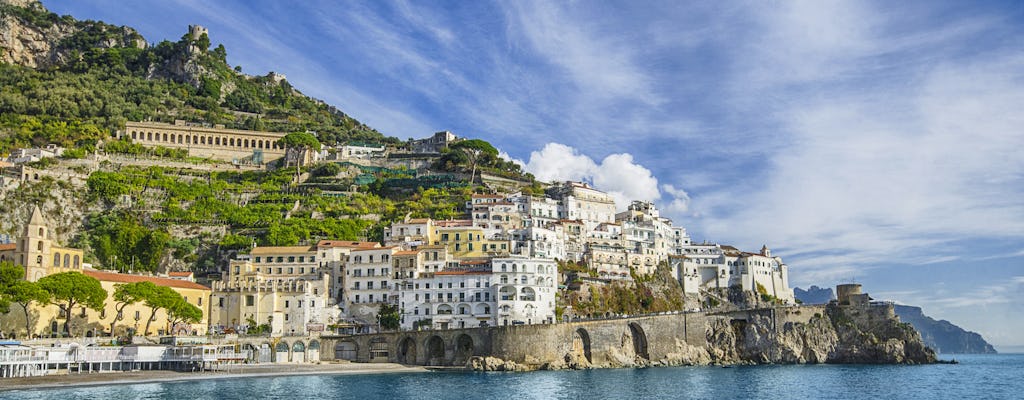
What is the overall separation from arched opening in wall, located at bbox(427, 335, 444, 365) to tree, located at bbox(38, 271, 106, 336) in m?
24.4

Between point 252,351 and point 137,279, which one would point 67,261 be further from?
point 252,351

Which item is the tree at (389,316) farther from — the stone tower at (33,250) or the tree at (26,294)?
the stone tower at (33,250)

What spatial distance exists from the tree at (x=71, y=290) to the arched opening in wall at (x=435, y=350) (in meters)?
24.4

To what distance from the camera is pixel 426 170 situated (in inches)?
4109

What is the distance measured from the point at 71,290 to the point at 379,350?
893 inches

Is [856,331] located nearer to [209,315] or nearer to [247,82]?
[209,315]

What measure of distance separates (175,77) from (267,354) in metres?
76.4

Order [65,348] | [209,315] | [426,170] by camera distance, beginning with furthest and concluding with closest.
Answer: [426,170] → [209,315] → [65,348]

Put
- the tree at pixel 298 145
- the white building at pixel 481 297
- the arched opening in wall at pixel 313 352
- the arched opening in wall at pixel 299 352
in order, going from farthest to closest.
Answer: the tree at pixel 298 145, the white building at pixel 481 297, the arched opening in wall at pixel 313 352, the arched opening in wall at pixel 299 352

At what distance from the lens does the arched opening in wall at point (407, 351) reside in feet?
220

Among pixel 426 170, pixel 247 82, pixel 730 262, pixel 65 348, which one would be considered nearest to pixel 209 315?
pixel 65 348

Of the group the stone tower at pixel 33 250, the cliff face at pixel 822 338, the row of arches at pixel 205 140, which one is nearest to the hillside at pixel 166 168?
the row of arches at pixel 205 140

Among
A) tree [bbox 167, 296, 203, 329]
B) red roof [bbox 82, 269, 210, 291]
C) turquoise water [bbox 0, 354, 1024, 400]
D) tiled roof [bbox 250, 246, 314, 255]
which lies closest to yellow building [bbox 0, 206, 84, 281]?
red roof [bbox 82, 269, 210, 291]

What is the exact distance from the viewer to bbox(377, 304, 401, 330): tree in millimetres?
70125
